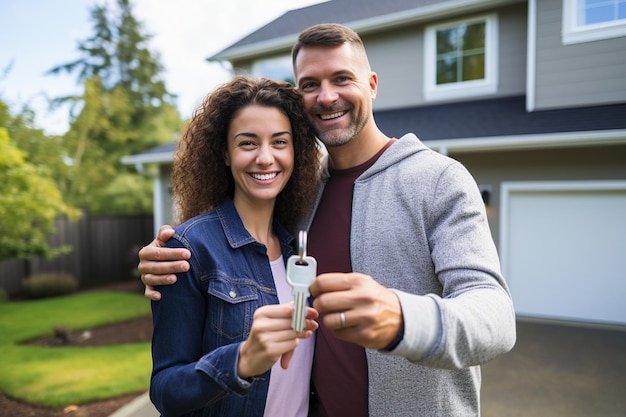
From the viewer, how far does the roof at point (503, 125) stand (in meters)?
5.11

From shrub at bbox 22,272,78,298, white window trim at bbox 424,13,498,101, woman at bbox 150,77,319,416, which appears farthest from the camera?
shrub at bbox 22,272,78,298

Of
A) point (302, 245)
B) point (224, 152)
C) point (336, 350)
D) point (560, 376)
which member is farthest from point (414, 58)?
point (302, 245)

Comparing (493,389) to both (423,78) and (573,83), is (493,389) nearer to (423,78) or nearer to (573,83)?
(573,83)

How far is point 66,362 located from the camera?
4.98 meters

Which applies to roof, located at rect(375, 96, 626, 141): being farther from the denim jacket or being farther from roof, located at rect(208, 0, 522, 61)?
the denim jacket

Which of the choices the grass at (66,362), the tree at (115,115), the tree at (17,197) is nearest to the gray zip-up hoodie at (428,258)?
the grass at (66,362)

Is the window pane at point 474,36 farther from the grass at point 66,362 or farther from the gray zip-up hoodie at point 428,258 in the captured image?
the grass at point 66,362

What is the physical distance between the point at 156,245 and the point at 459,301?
3.31 feet

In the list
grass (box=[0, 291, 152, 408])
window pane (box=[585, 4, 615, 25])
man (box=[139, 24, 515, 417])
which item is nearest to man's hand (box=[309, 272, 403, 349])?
man (box=[139, 24, 515, 417])

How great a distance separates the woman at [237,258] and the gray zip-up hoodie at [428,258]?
32 centimetres

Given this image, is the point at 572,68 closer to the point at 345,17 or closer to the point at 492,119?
the point at 492,119

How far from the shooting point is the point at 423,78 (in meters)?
7.25

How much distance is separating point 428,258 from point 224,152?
91 centimetres

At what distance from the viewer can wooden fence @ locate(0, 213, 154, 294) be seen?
33.8 ft
